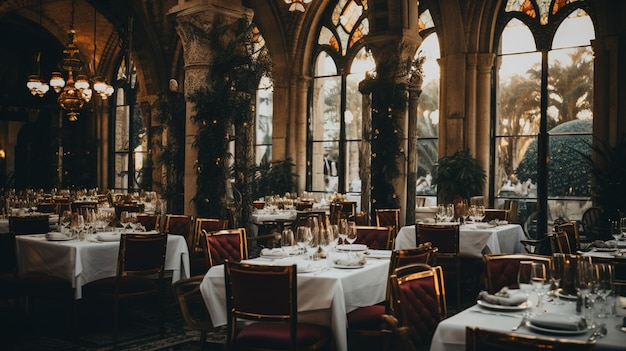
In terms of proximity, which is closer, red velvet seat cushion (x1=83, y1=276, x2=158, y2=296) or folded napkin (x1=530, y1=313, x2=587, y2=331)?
folded napkin (x1=530, y1=313, x2=587, y2=331)

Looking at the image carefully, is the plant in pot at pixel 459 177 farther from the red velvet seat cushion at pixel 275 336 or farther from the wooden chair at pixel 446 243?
the red velvet seat cushion at pixel 275 336

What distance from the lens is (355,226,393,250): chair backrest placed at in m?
6.02

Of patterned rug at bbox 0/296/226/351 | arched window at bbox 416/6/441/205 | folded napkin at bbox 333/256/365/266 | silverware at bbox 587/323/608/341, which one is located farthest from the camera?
arched window at bbox 416/6/441/205

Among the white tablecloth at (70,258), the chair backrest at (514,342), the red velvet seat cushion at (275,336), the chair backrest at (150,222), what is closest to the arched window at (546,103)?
the chair backrest at (150,222)

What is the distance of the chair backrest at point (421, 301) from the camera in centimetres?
333

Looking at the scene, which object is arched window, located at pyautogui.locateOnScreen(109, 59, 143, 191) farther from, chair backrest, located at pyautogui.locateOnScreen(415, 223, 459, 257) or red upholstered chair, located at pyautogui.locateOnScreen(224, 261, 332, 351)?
red upholstered chair, located at pyautogui.locateOnScreen(224, 261, 332, 351)

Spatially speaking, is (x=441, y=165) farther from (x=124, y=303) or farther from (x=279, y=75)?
(x=124, y=303)

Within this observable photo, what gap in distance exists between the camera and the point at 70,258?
18.6 ft

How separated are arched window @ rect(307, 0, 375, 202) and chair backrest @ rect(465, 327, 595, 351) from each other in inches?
538

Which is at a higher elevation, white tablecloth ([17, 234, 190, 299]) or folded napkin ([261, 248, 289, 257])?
folded napkin ([261, 248, 289, 257])

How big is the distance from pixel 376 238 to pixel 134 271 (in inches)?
92.3

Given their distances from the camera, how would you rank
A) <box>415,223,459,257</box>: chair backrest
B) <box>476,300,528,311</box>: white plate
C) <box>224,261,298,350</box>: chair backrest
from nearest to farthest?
<box>476,300,528,311</box>: white plate < <box>224,261,298,350</box>: chair backrest < <box>415,223,459,257</box>: chair backrest

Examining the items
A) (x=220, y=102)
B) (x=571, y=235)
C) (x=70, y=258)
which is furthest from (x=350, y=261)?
(x=220, y=102)

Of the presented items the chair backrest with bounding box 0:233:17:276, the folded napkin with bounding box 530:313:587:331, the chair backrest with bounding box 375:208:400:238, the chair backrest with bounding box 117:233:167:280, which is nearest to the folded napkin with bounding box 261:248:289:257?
Answer: the chair backrest with bounding box 117:233:167:280
